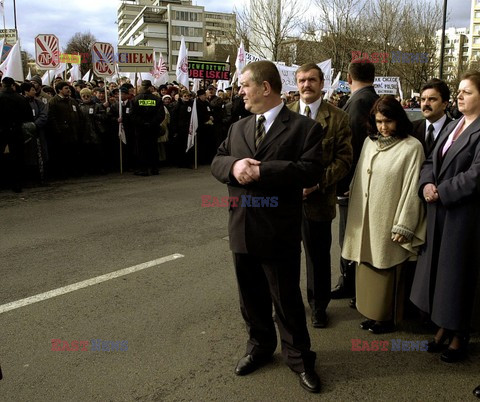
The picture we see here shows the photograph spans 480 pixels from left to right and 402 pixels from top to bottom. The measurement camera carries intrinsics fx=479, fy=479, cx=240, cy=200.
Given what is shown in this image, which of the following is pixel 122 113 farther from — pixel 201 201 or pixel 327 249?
pixel 327 249

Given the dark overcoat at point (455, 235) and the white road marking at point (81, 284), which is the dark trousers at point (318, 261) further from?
the white road marking at point (81, 284)

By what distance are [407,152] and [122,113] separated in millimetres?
9351

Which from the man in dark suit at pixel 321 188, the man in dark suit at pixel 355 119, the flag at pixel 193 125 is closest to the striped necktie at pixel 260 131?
the man in dark suit at pixel 321 188

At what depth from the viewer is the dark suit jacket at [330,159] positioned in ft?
12.3

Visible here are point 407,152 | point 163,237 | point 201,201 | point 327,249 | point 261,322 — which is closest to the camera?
point 261,322

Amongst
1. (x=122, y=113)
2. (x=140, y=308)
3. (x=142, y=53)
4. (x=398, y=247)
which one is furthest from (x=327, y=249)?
(x=142, y=53)

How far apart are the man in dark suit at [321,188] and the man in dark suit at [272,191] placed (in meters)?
0.84

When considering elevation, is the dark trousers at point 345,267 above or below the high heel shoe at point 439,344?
above

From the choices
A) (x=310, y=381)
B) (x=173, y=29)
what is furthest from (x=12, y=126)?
(x=173, y=29)

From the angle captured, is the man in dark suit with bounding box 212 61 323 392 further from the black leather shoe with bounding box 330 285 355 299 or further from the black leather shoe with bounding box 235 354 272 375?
the black leather shoe with bounding box 330 285 355 299

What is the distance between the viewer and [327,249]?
3.98 m

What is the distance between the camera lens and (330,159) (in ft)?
12.5

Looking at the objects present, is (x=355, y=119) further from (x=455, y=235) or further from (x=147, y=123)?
(x=147, y=123)

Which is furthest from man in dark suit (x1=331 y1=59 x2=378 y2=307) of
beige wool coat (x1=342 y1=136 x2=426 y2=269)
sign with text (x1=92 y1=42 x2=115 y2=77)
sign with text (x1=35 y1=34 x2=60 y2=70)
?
sign with text (x1=35 y1=34 x2=60 y2=70)
